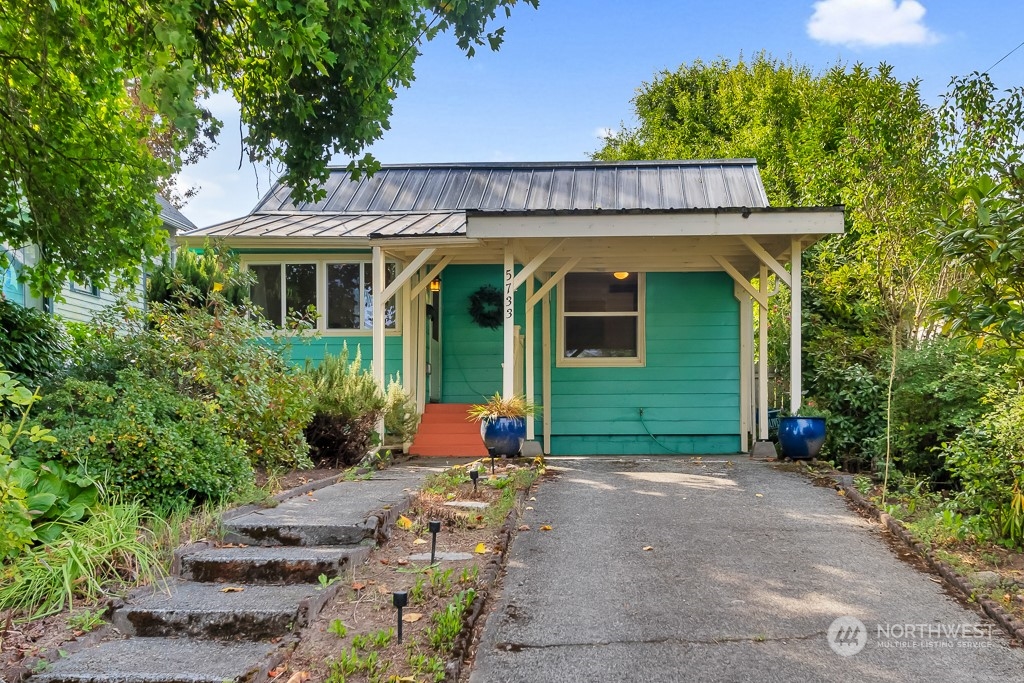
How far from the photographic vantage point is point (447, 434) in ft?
35.7

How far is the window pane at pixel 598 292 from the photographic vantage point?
448 inches

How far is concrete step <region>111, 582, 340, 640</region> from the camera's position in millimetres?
3775

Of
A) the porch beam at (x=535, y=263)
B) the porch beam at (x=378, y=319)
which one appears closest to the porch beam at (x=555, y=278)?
the porch beam at (x=535, y=263)

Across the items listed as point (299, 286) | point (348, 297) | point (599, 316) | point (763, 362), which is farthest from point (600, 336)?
point (299, 286)

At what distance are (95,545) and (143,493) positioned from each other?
2.28ft

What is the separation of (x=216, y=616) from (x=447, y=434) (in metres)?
7.10

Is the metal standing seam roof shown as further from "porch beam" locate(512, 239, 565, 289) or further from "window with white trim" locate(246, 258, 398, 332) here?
"porch beam" locate(512, 239, 565, 289)

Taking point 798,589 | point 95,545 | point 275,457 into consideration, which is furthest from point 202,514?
point 798,589

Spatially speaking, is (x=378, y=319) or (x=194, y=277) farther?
(x=194, y=277)

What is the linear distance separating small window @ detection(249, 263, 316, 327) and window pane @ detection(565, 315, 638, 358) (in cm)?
368

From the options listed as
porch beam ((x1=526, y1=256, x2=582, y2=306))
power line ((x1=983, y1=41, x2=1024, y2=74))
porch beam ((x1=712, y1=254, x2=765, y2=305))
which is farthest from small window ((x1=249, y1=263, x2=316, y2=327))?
power line ((x1=983, y1=41, x2=1024, y2=74))

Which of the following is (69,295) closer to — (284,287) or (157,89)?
(284,287)

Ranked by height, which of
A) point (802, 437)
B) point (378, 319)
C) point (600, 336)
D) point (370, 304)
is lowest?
point (802, 437)

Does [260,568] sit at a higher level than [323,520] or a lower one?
lower
